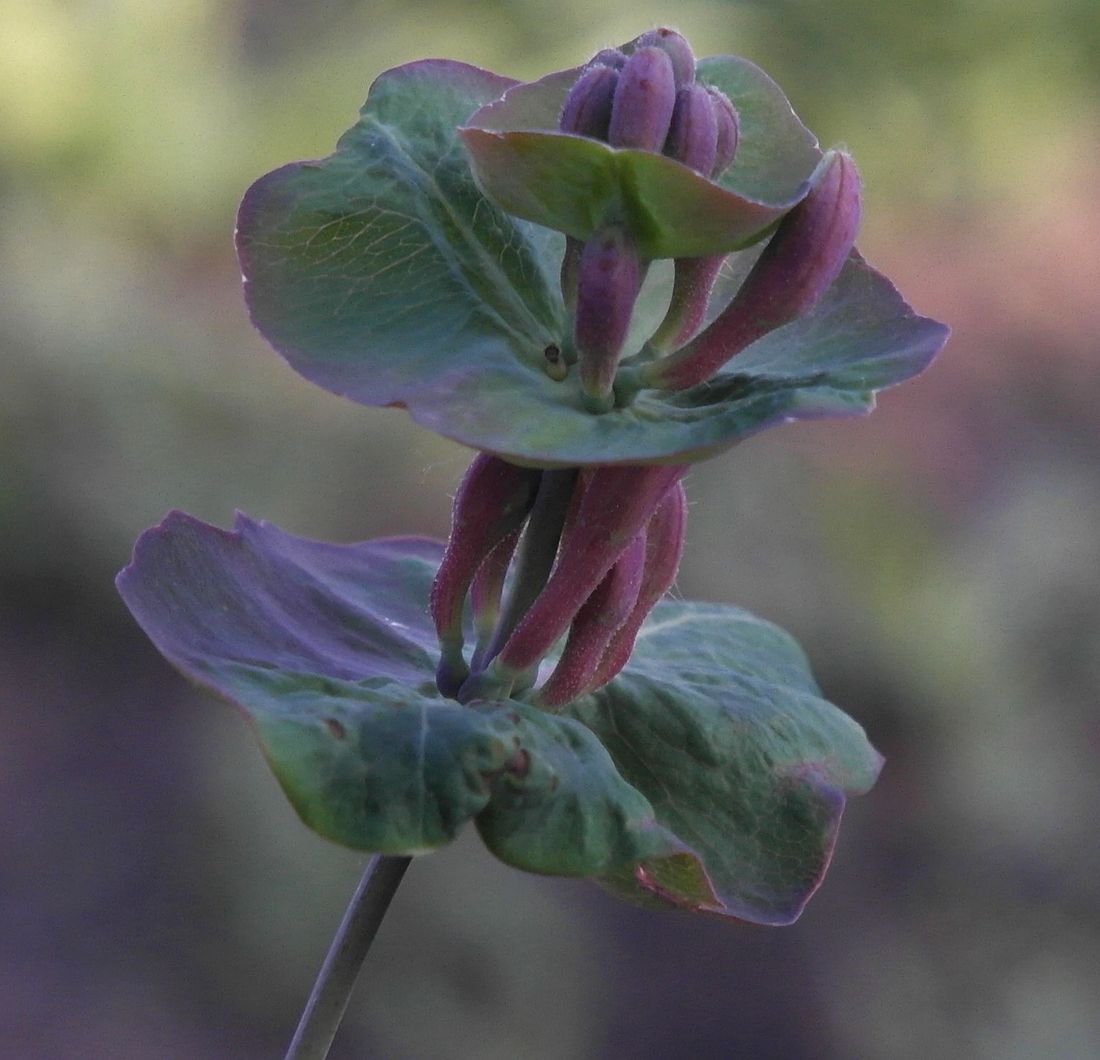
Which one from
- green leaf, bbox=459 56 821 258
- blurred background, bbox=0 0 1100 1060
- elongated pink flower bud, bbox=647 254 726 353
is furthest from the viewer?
blurred background, bbox=0 0 1100 1060

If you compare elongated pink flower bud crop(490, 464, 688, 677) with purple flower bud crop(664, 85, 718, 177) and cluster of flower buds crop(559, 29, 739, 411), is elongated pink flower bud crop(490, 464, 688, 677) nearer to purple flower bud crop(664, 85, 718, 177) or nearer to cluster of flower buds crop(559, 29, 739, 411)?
cluster of flower buds crop(559, 29, 739, 411)

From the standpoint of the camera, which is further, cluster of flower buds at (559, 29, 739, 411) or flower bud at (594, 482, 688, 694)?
flower bud at (594, 482, 688, 694)

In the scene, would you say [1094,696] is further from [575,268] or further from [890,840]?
[575,268]

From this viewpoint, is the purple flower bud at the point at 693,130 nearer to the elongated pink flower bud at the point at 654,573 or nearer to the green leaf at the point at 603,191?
the green leaf at the point at 603,191

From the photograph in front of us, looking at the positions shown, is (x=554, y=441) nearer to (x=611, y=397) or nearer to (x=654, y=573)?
(x=611, y=397)

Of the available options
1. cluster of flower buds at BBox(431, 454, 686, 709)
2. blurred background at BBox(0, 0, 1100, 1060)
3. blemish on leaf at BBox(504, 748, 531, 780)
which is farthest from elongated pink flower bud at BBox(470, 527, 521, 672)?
blurred background at BBox(0, 0, 1100, 1060)

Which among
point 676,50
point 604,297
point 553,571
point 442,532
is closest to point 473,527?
point 553,571

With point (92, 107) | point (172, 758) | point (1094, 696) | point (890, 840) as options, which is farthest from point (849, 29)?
point (172, 758)
